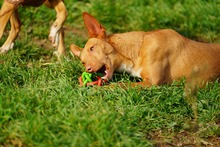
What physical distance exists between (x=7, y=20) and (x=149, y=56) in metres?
1.95

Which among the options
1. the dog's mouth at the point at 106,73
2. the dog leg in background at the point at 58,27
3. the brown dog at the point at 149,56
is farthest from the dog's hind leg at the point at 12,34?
the dog's mouth at the point at 106,73

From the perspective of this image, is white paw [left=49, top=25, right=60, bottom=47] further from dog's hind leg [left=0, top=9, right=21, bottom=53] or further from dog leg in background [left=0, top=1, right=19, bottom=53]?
dog's hind leg [left=0, top=9, right=21, bottom=53]

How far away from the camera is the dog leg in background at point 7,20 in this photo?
7.09 meters

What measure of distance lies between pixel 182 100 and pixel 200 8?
3276 mm

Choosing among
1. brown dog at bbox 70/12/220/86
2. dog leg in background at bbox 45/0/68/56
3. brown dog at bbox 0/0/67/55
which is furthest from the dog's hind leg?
brown dog at bbox 70/12/220/86

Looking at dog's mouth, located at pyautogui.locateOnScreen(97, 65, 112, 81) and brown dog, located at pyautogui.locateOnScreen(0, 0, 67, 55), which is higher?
brown dog, located at pyautogui.locateOnScreen(0, 0, 67, 55)

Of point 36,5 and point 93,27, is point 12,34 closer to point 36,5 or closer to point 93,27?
point 36,5

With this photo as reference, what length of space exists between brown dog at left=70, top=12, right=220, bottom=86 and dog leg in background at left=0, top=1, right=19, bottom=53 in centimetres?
110

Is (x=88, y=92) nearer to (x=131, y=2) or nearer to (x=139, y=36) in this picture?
(x=139, y=36)

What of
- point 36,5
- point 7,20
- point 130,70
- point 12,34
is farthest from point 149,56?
point 12,34

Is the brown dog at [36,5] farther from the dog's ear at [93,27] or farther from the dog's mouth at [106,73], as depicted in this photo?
the dog's mouth at [106,73]

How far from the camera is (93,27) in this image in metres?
6.41

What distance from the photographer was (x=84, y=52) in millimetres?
6250

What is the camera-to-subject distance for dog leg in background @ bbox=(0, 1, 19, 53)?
279 inches
